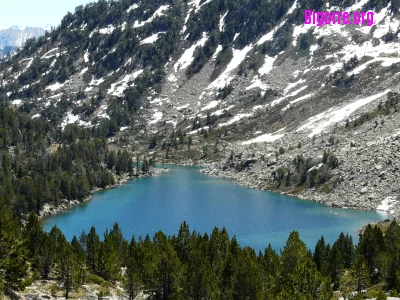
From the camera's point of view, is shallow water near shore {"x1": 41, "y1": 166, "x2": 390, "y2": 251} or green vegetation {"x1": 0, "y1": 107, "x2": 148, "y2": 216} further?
green vegetation {"x1": 0, "y1": 107, "x2": 148, "y2": 216}

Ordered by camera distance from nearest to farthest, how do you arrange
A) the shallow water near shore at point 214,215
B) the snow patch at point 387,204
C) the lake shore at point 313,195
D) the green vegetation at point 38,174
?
the shallow water near shore at point 214,215 → the snow patch at point 387,204 → the lake shore at point 313,195 → the green vegetation at point 38,174

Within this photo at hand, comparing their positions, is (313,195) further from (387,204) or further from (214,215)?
(214,215)

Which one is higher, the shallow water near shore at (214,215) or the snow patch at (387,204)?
the snow patch at (387,204)

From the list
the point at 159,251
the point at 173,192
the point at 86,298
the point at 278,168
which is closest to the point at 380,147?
the point at 278,168

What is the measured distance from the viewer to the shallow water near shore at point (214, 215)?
395ft

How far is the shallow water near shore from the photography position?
120 metres

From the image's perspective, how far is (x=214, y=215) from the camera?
137 metres

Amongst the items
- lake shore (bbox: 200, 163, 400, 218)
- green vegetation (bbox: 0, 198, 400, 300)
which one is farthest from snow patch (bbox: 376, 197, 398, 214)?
green vegetation (bbox: 0, 198, 400, 300)

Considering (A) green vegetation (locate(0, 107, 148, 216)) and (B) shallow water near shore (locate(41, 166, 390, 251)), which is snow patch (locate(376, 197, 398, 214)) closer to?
(B) shallow water near shore (locate(41, 166, 390, 251))

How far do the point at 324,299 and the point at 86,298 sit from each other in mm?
28974

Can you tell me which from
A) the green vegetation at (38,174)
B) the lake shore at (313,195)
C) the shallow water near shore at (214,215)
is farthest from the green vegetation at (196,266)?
the green vegetation at (38,174)

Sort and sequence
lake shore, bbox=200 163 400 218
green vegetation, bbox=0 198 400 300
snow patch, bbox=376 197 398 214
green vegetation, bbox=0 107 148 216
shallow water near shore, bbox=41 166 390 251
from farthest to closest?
1. green vegetation, bbox=0 107 148 216
2. lake shore, bbox=200 163 400 218
3. snow patch, bbox=376 197 398 214
4. shallow water near shore, bbox=41 166 390 251
5. green vegetation, bbox=0 198 400 300

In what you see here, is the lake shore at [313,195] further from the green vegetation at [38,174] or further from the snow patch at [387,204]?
the green vegetation at [38,174]

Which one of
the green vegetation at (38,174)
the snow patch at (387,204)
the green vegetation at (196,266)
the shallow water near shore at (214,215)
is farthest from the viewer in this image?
the green vegetation at (38,174)
